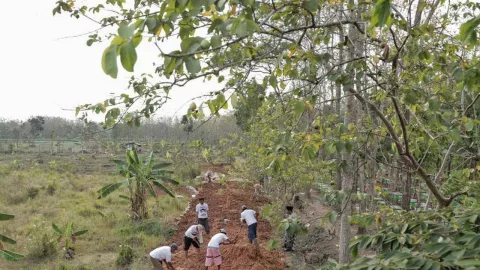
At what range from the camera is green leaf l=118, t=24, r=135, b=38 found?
1001mm

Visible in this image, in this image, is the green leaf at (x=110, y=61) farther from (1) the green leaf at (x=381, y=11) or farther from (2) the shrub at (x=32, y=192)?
(2) the shrub at (x=32, y=192)

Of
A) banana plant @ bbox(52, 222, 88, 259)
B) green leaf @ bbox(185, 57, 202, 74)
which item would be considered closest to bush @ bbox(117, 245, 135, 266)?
banana plant @ bbox(52, 222, 88, 259)

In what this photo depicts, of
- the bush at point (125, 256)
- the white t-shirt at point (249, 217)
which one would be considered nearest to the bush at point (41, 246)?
the bush at point (125, 256)

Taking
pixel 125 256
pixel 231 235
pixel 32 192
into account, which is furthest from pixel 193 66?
pixel 32 192

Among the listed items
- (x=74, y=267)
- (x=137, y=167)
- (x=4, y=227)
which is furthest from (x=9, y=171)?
(x=74, y=267)

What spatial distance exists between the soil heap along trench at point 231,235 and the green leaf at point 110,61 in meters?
7.49

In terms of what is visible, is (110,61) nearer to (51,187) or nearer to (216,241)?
(216,241)

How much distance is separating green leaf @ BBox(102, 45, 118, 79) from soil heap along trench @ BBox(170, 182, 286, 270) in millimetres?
7488

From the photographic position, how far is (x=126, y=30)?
1009 mm

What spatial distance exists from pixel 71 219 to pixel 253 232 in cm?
612

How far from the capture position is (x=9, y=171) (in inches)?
782

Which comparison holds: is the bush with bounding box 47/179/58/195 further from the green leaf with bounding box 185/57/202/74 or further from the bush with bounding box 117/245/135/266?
the green leaf with bounding box 185/57/202/74

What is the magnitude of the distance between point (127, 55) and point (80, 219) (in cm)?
1221

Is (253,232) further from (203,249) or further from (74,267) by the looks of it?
(74,267)
